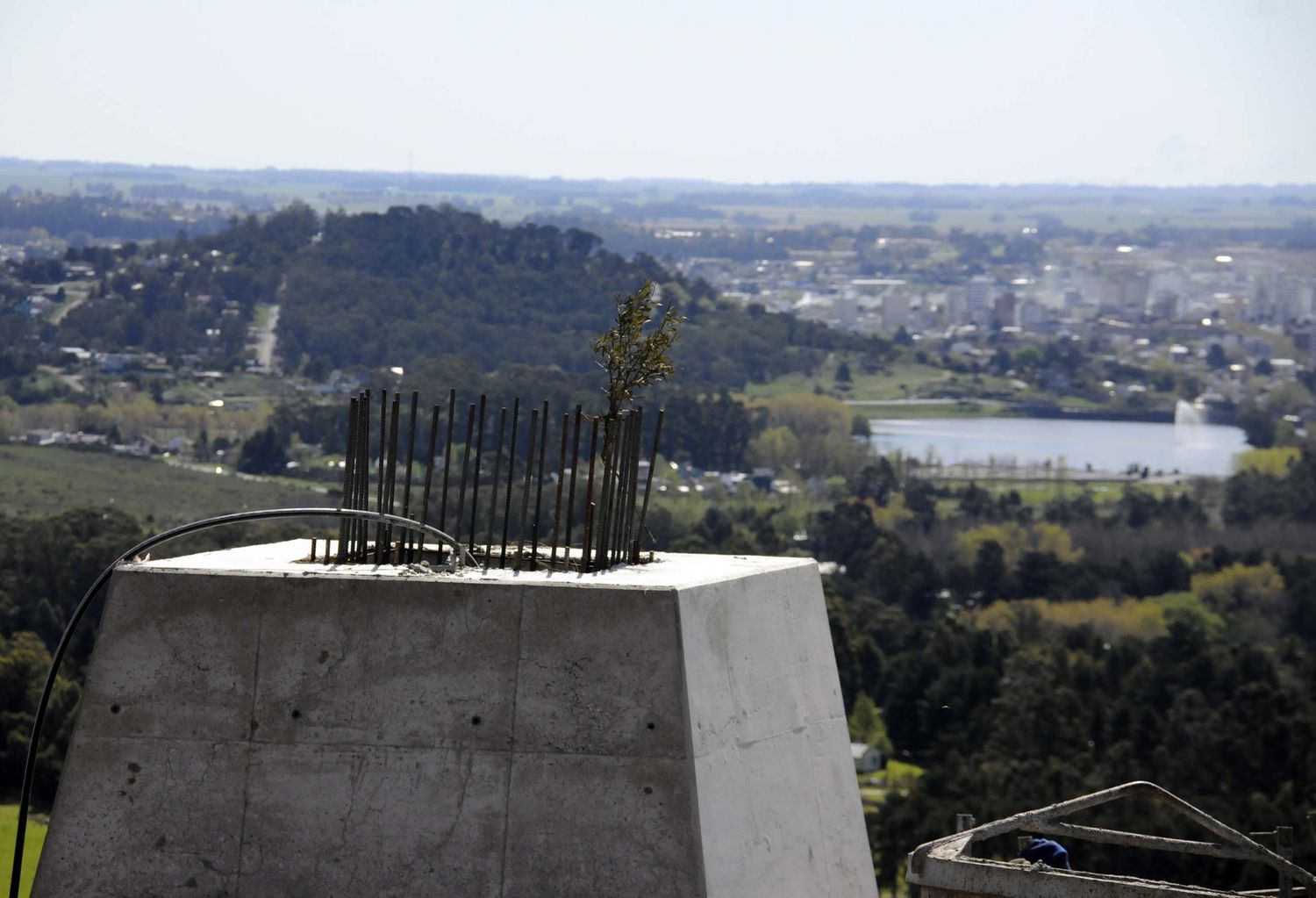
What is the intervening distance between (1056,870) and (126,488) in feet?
186

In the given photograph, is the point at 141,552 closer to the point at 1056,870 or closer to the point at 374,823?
the point at 374,823

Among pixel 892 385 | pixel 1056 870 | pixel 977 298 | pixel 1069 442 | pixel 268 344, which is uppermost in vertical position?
pixel 1056 870

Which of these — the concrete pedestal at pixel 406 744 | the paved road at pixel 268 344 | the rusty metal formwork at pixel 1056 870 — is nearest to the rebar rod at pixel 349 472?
the concrete pedestal at pixel 406 744

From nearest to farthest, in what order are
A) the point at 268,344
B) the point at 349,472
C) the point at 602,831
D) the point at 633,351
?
the point at 602,831, the point at 349,472, the point at 633,351, the point at 268,344

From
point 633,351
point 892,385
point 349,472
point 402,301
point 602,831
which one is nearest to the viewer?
point 602,831

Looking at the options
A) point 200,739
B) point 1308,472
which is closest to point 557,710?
point 200,739

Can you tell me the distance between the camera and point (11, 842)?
2280 centimetres

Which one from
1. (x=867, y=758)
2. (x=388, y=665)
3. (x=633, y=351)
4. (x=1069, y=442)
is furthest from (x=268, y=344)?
(x=388, y=665)

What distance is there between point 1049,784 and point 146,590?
26.2m

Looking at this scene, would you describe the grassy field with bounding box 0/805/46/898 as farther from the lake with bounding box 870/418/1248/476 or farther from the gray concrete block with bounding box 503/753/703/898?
the lake with bounding box 870/418/1248/476

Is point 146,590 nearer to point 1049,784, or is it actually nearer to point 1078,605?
point 1049,784

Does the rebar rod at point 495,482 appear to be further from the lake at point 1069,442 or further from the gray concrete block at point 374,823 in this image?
the lake at point 1069,442

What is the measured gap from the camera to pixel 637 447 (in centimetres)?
662

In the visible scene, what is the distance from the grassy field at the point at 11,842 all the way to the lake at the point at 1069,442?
207ft
